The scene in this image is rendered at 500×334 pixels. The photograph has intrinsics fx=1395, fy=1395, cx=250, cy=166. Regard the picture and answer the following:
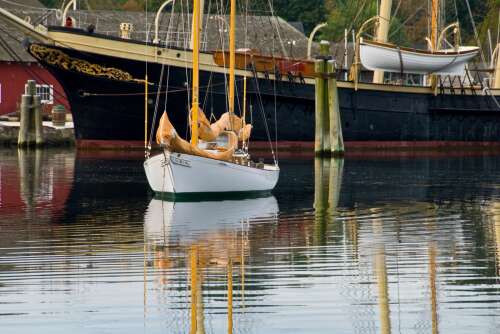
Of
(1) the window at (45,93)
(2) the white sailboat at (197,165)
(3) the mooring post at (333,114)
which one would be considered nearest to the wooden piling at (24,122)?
(1) the window at (45,93)

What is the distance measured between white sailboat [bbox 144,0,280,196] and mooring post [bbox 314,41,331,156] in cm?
1493

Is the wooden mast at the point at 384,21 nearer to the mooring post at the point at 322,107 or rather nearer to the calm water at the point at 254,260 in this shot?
the mooring post at the point at 322,107

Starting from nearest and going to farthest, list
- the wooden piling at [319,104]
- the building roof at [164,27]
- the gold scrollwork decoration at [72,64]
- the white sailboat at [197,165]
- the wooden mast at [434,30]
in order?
the white sailboat at [197,165] < the wooden piling at [319,104] < the gold scrollwork decoration at [72,64] < the wooden mast at [434,30] < the building roof at [164,27]

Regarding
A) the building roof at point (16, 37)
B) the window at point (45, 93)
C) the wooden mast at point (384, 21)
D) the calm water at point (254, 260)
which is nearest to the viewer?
the calm water at point (254, 260)

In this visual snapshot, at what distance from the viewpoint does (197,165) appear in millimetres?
33750

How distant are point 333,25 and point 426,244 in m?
66.8

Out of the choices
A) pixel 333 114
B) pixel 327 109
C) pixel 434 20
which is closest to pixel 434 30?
pixel 434 20

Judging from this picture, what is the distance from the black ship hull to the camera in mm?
56438

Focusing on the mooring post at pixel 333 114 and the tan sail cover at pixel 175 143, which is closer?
the tan sail cover at pixel 175 143

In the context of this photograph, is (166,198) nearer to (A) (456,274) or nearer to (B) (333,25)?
(A) (456,274)

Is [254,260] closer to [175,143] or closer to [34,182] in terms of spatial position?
[175,143]

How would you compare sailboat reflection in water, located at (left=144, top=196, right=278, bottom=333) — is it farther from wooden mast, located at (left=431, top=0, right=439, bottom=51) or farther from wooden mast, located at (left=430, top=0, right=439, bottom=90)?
wooden mast, located at (left=430, top=0, right=439, bottom=90)

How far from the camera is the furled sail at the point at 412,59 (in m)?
58.0

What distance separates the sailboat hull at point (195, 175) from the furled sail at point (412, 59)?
76.7 ft
